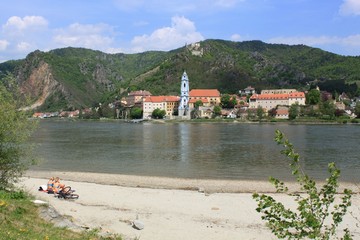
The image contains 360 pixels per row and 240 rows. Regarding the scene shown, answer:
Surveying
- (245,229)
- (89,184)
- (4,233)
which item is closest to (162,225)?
(245,229)

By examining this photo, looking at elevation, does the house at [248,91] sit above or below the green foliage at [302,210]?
above

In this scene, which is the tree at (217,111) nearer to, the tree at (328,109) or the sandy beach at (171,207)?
the tree at (328,109)

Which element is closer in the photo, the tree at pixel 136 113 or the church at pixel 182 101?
the church at pixel 182 101

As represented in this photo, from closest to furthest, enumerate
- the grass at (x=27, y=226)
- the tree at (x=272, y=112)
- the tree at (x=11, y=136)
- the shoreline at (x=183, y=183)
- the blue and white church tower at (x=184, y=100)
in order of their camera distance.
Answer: the grass at (x=27, y=226) < the tree at (x=11, y=136) < the shoreline at (x=183, y=183) < the tree at (x=272, y=112) < the blue and white church tower at (x=184, y=100)

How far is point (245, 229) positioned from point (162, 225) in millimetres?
3099

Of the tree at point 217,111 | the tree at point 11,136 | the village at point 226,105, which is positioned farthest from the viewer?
the tree at point 217,111

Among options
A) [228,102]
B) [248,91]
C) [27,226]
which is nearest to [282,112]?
[228,102]

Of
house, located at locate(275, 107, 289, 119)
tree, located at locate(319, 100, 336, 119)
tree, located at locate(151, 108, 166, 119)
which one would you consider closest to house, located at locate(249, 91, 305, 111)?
house, located at locate(275, 107, 289, 119)

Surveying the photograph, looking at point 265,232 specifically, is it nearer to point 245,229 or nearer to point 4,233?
point 245,229

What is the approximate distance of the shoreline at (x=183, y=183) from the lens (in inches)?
930

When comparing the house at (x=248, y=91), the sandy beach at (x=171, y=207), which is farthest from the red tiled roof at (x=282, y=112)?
the sandy beach at (x=171, y=207)

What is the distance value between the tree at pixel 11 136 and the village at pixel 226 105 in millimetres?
123807

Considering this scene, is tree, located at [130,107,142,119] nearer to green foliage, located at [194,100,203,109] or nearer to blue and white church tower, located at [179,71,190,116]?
blue and white church tower, located at [179,71,190,116]

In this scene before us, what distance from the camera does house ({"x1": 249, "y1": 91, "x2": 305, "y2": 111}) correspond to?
147750 millimetres
